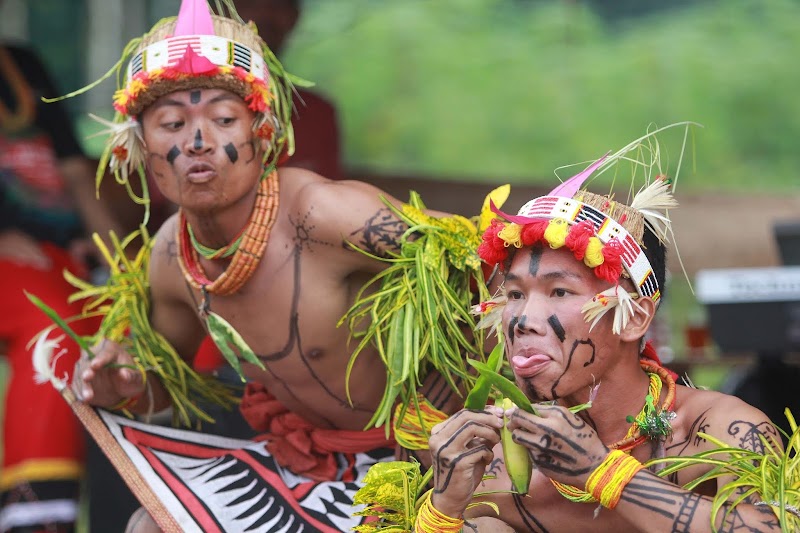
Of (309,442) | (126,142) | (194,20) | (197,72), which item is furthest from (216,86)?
(309,442)

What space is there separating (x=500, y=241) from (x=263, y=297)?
82 cm

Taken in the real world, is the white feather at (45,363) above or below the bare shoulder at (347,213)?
below

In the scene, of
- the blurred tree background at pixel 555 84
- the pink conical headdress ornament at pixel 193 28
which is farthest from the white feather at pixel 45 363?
the blurred tree background at pixel 555 84

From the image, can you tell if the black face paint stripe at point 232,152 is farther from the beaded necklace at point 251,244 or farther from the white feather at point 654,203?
the white feather at point 654,203

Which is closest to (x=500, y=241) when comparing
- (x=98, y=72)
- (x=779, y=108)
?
(x=98, y=72)

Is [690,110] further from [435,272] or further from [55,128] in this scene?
[435,272]

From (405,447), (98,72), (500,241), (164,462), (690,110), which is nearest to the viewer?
(500,241)

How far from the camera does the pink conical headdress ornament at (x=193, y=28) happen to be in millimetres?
2744

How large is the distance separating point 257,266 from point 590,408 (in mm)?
978

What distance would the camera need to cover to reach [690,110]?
30.0 ft

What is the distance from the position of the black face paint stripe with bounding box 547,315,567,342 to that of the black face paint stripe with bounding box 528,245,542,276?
9 centimetres

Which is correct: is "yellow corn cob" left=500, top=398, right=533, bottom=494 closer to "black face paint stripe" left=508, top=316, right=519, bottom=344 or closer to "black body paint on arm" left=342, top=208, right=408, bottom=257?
"black face paint stripe" left=508, top=316, right=519, bottom=344

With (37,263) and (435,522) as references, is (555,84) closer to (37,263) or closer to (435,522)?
(37,263)

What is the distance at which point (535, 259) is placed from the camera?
219 cm
